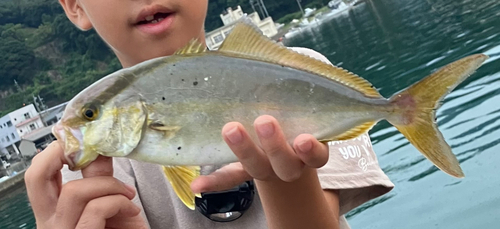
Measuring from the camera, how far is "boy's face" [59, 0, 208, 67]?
86.8 inches

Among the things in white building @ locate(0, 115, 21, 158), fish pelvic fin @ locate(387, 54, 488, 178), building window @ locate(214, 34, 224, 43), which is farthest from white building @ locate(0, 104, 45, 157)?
fish pelvic fin @ locate(387, 54, 488, 178)

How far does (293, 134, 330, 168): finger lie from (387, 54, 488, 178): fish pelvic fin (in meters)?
0.32

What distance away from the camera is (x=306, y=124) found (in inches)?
65.0

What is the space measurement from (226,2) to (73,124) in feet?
292

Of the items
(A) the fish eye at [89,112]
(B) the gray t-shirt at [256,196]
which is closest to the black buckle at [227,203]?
(B) the gray t-shirt at [256,196]

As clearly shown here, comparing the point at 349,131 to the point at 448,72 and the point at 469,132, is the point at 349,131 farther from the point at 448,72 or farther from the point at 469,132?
the point at 469,132

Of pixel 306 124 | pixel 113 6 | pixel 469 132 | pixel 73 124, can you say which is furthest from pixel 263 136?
pixel 469 132

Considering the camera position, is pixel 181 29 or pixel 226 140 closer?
pixel 226 140

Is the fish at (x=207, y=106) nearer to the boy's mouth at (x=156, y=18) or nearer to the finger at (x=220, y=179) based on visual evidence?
the finger at (x=220, y=179)

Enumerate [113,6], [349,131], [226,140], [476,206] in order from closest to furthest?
[226,140] → [349,131] → [113,6] → [476,206]

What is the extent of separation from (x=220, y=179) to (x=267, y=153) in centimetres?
Answer: 28

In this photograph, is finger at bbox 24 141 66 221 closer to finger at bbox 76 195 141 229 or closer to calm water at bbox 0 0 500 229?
finger at bbox 76 195 141 229

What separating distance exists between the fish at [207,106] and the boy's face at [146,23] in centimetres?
67

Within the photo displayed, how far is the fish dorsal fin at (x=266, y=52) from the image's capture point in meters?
1.63
